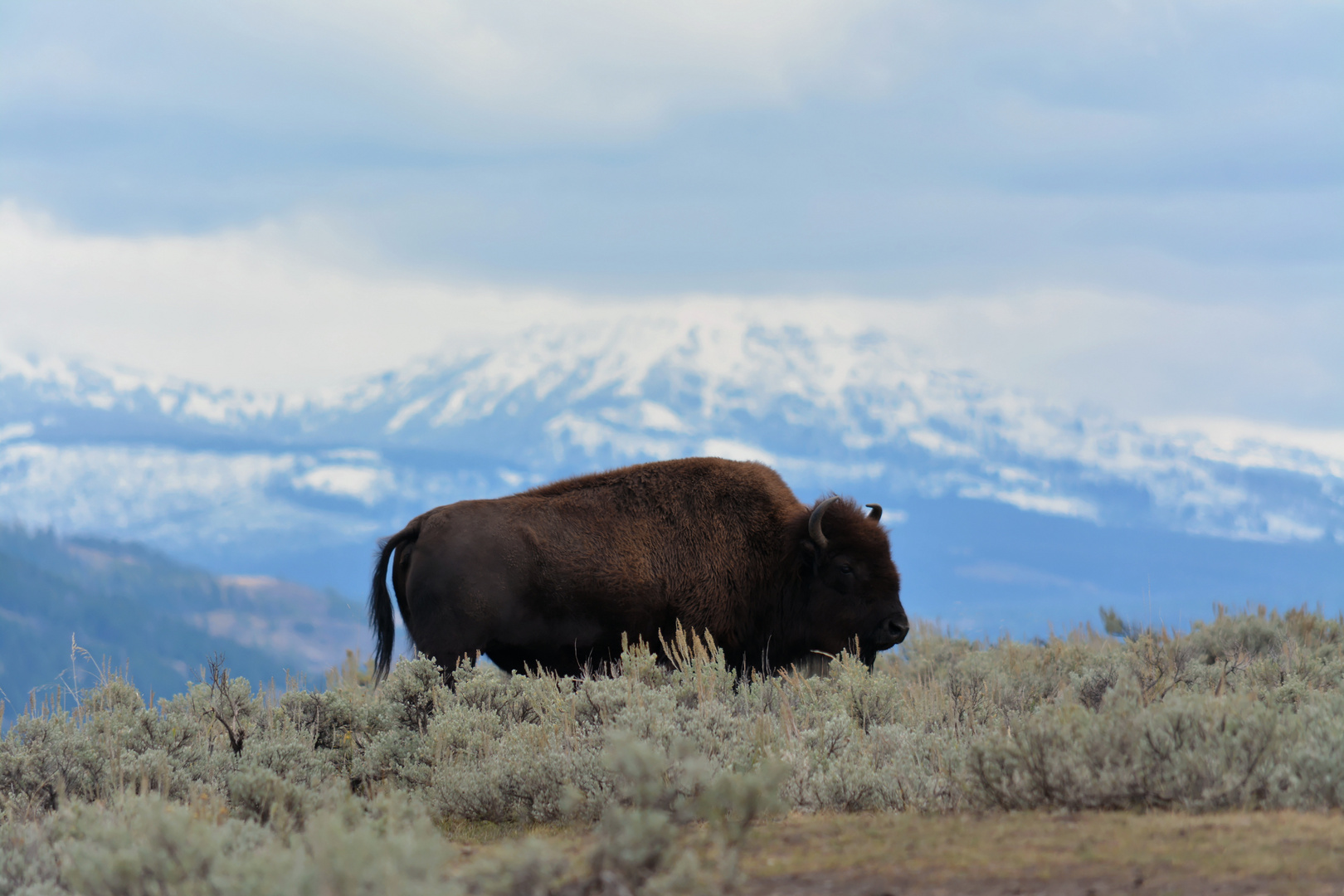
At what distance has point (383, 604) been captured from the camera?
961 cm

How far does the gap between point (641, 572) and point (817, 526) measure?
5.34 ft

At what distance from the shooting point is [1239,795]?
5.21 meters

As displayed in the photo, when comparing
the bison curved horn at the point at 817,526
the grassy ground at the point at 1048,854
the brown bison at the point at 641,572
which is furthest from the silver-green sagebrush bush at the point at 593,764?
the bison curved horn at the point at 817,526

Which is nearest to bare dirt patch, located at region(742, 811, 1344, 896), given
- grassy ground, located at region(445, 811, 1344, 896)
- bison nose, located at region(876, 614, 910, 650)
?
grassy ground, located at region(445, 811, 1344, 896)

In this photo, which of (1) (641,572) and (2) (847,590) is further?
(2) (847,590)

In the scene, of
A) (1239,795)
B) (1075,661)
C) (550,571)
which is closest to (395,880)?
(1239,795)

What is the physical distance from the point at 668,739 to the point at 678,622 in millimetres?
3046

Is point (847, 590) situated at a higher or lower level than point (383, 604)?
higher

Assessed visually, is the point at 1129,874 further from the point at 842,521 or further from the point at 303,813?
the point at 842,521

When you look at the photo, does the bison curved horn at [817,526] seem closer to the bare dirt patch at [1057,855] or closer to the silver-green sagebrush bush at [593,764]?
the silver-green sagebrush bush at [593,764]

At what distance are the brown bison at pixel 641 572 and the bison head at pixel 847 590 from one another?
0.01m

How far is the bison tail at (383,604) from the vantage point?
30.8 feet

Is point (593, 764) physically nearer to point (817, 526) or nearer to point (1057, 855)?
point (1057, 855)

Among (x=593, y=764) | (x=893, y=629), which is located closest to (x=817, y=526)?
(x=893, y=629)
